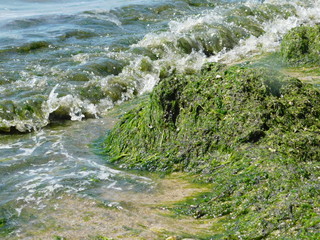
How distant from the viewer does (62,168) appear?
5020 millimetres

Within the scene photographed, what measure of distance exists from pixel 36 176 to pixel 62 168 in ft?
1.02

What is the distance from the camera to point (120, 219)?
3834 millimetres

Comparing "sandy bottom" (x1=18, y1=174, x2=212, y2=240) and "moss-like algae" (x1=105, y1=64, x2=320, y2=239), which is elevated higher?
"moss-like algae" (x1=105, y1=64, x2=320, y2=239)

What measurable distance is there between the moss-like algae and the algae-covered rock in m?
3.12

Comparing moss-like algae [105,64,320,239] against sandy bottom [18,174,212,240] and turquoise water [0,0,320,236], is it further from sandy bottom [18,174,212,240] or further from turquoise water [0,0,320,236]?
turquoise water [0,0,320,236]

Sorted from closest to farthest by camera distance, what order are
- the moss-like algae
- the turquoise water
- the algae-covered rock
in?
the moss-like algae < the turquoise water < the algae-covered rock

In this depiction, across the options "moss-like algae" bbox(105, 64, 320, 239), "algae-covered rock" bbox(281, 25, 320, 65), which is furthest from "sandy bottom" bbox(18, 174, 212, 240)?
"algae-covered rock" bbox(281, 25, 320, 65)

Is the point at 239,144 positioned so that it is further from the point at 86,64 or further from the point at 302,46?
the point at 86,64

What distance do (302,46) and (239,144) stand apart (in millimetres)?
4719

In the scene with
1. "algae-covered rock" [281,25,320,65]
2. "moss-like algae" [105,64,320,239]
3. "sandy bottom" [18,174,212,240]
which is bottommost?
"sandy bottom" [18,174,212,240]

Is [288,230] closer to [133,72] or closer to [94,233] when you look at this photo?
[94,233]

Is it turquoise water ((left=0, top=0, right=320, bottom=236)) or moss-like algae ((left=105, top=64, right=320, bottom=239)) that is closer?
moss-like algae ((left=105, top=64, right=320, bottom=239))

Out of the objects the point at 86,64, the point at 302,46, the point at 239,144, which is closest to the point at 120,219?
the point at 239,144

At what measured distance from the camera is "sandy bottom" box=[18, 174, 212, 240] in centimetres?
358
